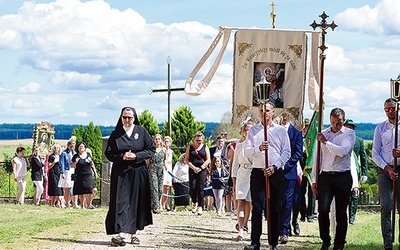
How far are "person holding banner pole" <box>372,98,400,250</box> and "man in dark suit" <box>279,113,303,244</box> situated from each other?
1.74 meters

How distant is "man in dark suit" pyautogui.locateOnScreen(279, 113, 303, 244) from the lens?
14836mm

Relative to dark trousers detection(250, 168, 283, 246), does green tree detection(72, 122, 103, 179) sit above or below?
above

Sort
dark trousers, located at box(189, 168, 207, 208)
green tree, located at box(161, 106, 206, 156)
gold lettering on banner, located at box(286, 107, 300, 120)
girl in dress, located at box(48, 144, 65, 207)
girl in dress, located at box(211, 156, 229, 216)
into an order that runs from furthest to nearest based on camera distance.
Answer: green tree, located at box(161, 106, 206, 156) < girl in dress, located at box(48, 144, 65, 207) < dark trousers, located at box(189, 168, 207, 208) < girl in dress, located at box(211, 156, 229, 216) < gold lettering on banner, located at box(286, 107, 300, 120)

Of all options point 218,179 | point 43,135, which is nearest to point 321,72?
point 218,179

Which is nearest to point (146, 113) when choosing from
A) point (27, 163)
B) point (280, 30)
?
point (27, 163)

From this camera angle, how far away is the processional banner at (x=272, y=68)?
16.2 metres

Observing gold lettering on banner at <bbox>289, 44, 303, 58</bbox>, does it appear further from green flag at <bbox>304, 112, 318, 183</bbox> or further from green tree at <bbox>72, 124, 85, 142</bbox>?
green tree at <bbox>72, 124, 85, 142</bbox>

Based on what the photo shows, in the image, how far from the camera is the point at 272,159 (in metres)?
13.3

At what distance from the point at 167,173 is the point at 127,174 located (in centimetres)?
991

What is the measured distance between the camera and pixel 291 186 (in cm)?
1531

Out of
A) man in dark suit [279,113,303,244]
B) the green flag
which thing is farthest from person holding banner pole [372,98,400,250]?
the green flag

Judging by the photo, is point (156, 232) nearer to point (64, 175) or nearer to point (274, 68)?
point (274, 68)

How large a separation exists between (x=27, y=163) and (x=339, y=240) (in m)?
15.8

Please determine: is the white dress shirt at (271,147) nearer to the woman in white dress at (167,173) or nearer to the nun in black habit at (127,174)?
the nun in black habit at (127,174)
